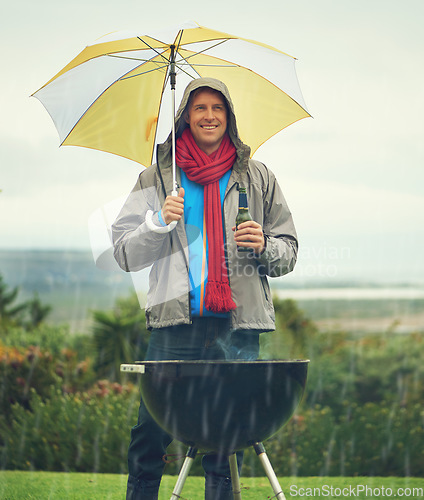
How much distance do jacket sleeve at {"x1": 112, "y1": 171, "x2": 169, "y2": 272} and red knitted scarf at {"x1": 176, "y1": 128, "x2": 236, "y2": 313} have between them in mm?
190

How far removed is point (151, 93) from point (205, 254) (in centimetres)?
103

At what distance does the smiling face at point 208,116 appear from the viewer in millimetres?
2641

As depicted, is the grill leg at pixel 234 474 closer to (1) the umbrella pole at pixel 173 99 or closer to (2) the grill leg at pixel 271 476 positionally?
(2) the grill leg at pixel 271 476

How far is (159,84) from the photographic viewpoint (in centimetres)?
314

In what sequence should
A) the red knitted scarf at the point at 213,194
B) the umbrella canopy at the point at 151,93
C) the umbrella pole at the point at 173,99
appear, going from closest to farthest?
1. the red knitted scarf at the point at 213,194
2. the umbrella pole at the point at 173,99
3. the umbrella canopy at the point at 151,93

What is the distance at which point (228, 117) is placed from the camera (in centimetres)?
271

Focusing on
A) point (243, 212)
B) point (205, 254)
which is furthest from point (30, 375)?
point (243, 212)

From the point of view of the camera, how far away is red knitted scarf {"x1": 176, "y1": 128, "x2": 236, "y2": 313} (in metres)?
2.43

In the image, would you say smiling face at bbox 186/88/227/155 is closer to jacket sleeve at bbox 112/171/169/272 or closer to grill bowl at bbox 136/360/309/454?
jacket sleeve at bbox 112/171/169/272

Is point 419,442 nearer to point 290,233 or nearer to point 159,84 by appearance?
point 290,233

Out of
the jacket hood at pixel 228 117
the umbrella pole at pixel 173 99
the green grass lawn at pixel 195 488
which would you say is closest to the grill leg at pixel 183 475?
the umbrella pole at pixel 173 99

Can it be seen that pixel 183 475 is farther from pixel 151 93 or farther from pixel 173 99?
pixel 151 93

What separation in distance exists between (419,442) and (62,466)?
10.2ft

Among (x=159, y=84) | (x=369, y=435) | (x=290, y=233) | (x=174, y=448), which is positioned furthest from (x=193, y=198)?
(x=369, y=435)
